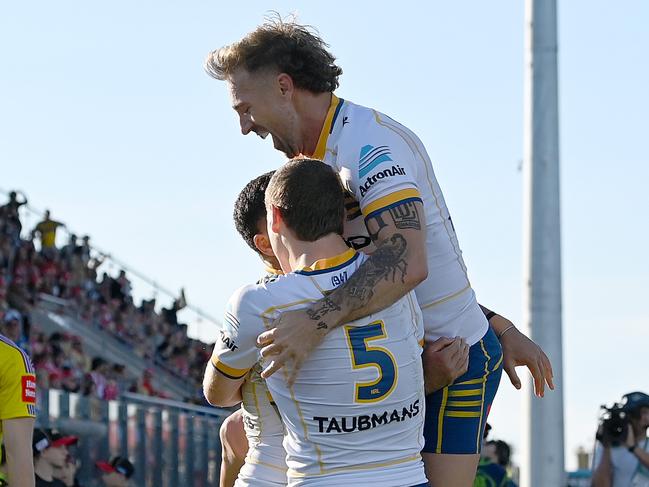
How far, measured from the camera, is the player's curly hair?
480 cm

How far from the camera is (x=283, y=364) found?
163 inches

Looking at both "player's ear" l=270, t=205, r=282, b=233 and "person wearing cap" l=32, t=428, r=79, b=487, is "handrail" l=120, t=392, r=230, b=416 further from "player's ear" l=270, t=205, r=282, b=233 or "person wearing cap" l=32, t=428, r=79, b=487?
"player's ear" l=270, t=205, r=282, b=233

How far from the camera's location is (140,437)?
52.4 ft

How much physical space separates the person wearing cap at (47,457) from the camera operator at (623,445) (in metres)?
3.74

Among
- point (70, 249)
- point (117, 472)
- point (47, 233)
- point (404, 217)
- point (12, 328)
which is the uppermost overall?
point (47, 233)

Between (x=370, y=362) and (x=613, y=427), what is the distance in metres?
6.44

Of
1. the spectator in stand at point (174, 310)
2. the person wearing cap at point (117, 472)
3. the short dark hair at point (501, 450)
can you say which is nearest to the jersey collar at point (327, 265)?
the short dark hair at point (501, 450)

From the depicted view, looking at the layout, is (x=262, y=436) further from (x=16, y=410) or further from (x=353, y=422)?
(x=16, y=410)

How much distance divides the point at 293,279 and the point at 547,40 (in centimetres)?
1022

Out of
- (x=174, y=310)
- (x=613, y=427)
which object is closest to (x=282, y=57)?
(x=613, y=427)

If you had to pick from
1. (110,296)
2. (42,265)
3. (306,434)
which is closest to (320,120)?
(306,434)

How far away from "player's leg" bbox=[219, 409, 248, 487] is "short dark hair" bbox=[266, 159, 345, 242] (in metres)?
1.03

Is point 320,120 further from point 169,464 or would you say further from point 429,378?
point 169,464

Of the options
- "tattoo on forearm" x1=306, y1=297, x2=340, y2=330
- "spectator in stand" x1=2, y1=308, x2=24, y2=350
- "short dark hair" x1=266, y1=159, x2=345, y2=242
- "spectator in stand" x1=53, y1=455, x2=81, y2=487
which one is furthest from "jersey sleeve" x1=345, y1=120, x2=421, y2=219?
"spectator in stand" x1=2, y1=308, x2=24, y2=350
